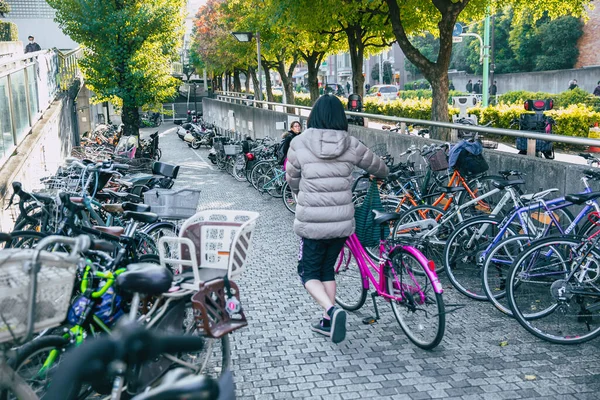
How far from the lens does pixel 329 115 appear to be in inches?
202

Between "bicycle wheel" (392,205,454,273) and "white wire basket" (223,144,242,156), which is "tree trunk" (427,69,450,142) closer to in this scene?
"white wire basket" (223,144,242,156)

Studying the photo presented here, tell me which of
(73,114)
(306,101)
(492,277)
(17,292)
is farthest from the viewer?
(306,101)

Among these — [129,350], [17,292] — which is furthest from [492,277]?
[129,350]

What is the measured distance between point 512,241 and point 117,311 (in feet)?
11.7

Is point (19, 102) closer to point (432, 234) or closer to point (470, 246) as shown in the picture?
point (432, 234)

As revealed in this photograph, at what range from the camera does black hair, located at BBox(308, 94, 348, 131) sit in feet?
16.9

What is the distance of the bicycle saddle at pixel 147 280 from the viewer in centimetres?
297

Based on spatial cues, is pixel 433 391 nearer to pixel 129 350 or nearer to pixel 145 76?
pixel 129 350

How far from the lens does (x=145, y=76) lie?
59.1ft

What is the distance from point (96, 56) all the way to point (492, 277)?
591 inches

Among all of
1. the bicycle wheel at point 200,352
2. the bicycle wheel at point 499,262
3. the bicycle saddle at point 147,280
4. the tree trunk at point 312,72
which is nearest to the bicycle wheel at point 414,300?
the bicycle wheel at point 499,262

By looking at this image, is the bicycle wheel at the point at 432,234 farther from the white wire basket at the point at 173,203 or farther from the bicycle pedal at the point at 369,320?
the white wire basket at the point at 173,203

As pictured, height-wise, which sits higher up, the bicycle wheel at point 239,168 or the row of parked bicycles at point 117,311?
the row of parked bicycles at point 117,311

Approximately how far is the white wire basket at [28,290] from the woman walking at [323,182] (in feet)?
7.67
